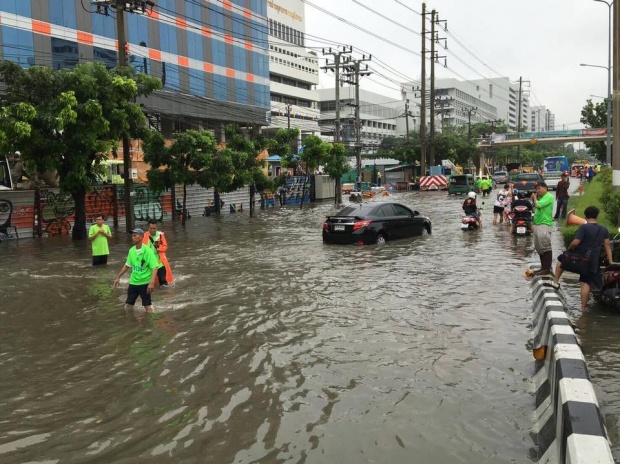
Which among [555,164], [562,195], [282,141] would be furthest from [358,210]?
[555,164]

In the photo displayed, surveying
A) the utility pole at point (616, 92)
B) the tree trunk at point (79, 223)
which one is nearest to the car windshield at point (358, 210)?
the utility pole at point (616, 92)

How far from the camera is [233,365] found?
637 centimetres

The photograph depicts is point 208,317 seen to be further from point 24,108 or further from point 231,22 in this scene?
point 231,22

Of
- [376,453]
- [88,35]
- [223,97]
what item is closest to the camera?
[376,453]

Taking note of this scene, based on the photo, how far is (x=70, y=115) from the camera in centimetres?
1700

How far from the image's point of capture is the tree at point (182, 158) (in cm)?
2448

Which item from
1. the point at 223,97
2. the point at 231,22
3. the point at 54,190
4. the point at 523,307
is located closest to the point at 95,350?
the point at 523,307

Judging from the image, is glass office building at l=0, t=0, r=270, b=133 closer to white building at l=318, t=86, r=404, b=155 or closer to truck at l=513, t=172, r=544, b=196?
truck at l=513, t=172, r=544, b=196

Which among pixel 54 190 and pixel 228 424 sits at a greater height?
pixel 54 190

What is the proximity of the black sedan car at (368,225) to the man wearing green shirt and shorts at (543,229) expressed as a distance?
5585 mm

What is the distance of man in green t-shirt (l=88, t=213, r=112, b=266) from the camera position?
12945 millimetres

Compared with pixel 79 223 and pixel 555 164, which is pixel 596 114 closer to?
pixel 555 164

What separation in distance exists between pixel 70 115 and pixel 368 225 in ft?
31.7

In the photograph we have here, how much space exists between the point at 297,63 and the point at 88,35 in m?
48.1
